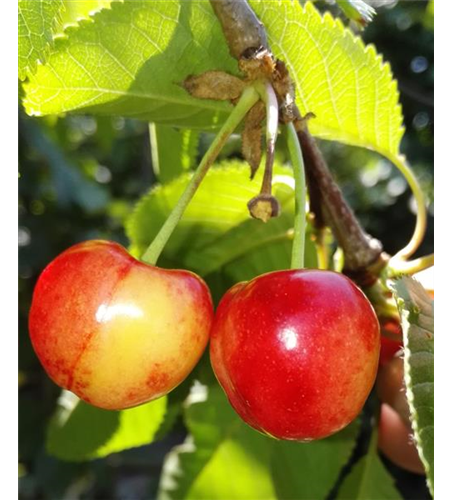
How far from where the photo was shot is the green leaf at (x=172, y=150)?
1.15 metres

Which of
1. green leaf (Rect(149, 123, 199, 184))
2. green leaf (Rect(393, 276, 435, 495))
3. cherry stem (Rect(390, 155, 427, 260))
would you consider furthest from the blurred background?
green leaf (Rect(393, 276, 435, 495))

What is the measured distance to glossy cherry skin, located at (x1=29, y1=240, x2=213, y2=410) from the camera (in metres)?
0.71

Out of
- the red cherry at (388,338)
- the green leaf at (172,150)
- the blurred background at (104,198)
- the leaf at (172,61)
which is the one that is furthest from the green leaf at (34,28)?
the blurred background at (104,198)

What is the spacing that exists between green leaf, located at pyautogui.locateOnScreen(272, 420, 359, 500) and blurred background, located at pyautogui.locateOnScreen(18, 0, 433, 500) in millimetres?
951

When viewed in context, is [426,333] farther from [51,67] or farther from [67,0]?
[67,0]

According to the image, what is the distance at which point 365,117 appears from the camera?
3.48 feet

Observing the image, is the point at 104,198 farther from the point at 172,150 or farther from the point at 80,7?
the point at 80,7

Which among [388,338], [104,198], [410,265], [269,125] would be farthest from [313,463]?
[104,198]

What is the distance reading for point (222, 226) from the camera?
1183 mm

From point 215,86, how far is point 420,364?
39 cm

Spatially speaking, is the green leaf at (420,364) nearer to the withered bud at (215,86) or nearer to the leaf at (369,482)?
the withered bud at (215,86)

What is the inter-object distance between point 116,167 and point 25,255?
3.59 ft

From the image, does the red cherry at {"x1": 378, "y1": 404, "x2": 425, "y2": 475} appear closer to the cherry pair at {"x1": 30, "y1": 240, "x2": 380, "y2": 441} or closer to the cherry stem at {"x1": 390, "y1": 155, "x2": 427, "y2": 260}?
the cherry stem at {"x1": 390, "y1": 155, "x2": 427, "y2": 260}

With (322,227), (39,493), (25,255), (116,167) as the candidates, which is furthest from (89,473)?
(322,227)
